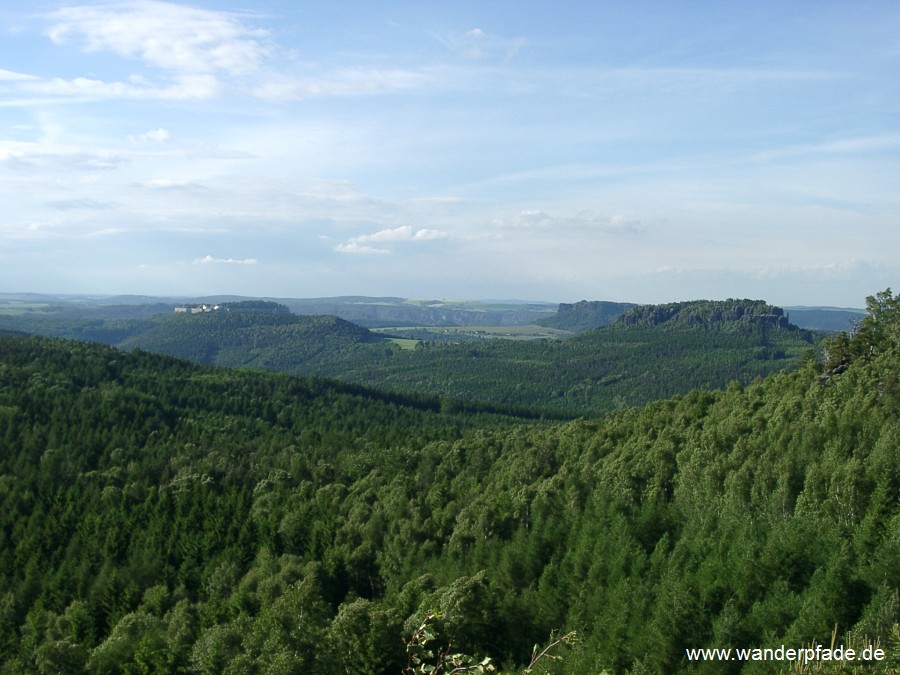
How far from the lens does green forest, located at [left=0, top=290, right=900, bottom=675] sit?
4250 cm

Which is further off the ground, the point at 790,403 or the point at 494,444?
the point at 790,403

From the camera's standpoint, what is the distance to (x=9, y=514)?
311ft

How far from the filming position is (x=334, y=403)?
7067 inches

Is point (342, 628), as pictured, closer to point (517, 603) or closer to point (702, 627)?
point (517, 603)

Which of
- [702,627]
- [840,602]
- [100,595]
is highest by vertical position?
[840,602]

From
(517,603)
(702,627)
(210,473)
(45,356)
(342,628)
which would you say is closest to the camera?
(702,627)

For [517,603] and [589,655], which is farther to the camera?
[517,603]

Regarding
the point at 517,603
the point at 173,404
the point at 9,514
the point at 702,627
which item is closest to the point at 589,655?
the point at 702,627

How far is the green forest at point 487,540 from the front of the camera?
139ft

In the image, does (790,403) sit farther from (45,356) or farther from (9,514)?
(45,356)

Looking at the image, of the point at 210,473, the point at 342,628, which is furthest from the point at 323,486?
the point at 342,628

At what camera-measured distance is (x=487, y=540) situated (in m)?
67.9

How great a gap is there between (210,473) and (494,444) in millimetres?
42043

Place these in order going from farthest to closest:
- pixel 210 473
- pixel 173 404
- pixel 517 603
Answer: pixel 173 404
pixel 210 473
pixel 517 603
